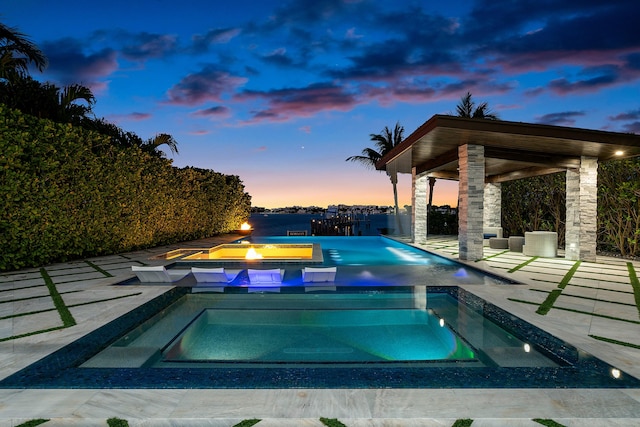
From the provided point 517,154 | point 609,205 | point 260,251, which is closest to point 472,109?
point 609,205

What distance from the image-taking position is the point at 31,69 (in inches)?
459

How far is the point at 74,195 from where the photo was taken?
945cm

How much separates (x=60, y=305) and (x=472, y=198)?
946 cm

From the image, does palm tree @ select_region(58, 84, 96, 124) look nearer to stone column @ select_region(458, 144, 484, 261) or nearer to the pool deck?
the pool deck

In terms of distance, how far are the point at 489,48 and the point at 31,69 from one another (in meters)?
16.7

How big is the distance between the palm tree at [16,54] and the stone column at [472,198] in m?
14.0

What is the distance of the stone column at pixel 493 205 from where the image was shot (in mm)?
15953

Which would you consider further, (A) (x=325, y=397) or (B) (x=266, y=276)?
(B) (x=266, y=276)

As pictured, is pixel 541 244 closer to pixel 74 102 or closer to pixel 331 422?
pixel 331 422

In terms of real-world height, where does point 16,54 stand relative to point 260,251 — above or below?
above

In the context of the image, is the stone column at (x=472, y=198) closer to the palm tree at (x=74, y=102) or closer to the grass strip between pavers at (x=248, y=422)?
the grass strip between pavers at (x=248, y=422)

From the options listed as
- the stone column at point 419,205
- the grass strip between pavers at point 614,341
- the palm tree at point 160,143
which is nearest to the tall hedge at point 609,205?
the stone column at point 419,205

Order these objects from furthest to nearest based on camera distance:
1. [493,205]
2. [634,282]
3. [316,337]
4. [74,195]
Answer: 1. [493,205]
2. [74,195]
3. [634,282]
4. [316,337]

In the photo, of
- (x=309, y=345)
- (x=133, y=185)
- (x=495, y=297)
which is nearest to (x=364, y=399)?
(x=309, y=345)
